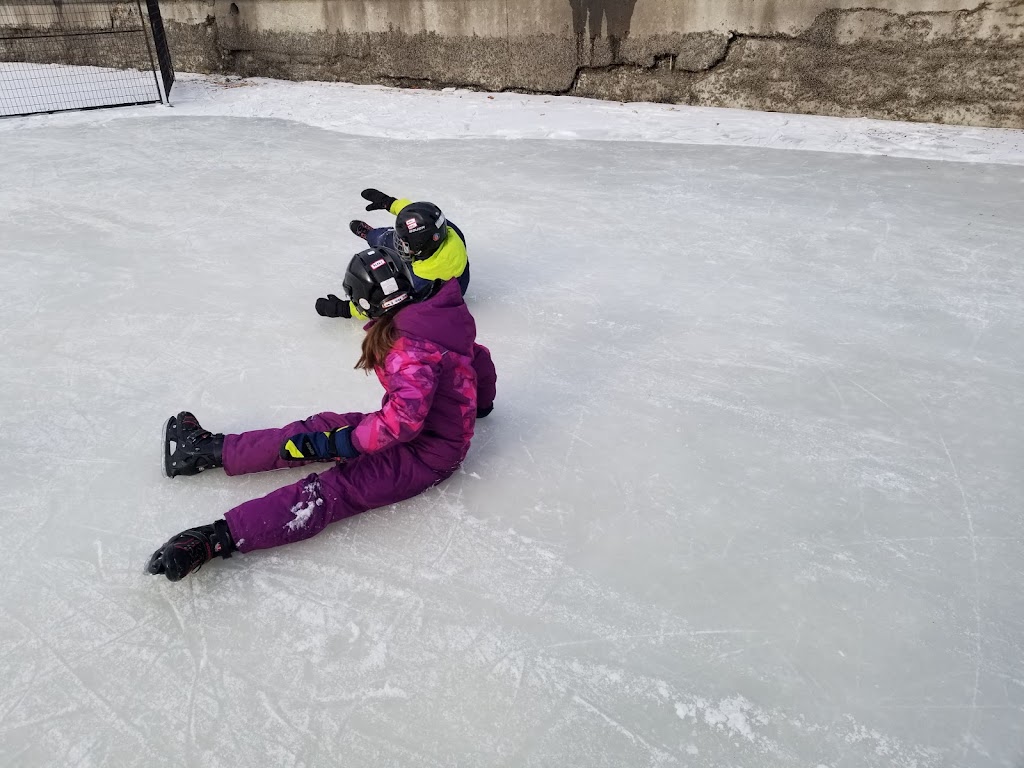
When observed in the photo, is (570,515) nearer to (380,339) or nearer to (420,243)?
(380,339)

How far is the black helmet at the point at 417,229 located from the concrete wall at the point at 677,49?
4.77 m

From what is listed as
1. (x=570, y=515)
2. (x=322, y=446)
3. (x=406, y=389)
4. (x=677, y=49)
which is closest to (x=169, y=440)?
(x=322, y=446)

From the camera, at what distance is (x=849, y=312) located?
311 cm

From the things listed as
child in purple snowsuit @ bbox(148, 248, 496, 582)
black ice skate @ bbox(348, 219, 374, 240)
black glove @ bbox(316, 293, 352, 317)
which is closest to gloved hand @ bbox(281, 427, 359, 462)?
child in purple snowsuit @ bbox(148, 248, 496, 582)

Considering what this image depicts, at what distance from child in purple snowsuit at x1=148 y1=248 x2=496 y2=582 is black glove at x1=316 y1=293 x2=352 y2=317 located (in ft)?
3.26

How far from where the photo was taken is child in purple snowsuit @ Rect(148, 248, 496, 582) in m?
1.83

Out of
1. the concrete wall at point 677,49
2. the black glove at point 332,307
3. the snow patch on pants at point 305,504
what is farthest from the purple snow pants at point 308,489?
the concrete wall at point 677,49

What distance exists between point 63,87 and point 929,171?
9249mm

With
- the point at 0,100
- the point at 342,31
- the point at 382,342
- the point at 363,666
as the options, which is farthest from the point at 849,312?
the point at 0,100

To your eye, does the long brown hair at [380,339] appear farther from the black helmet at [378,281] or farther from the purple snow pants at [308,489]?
the purple snow pants at [308,489]

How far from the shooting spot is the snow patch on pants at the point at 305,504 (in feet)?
6.25

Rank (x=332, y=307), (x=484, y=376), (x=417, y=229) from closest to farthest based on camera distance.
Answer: (x=484, y=376), (x=417, y=229), (x=332, y=307)

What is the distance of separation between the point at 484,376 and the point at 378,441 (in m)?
0.49

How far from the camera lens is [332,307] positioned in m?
3.07
